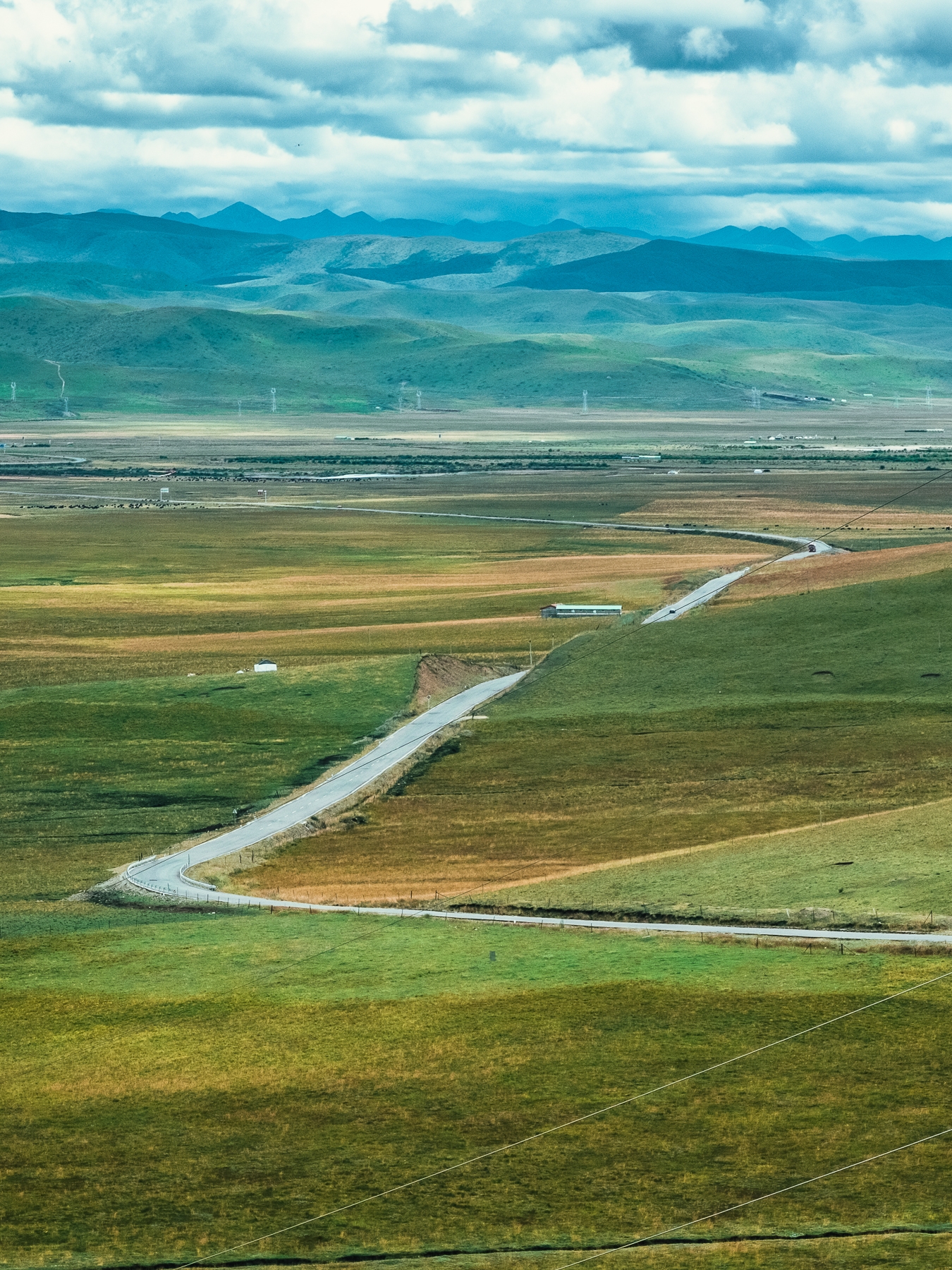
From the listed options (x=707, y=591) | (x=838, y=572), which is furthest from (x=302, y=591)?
(x=838, y=572)

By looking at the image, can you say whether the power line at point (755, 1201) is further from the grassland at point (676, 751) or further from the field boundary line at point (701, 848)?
the field boundary line at point (701, 848)

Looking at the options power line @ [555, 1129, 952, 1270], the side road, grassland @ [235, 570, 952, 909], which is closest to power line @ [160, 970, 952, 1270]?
power line @ [555, 1129, 952, 1270]

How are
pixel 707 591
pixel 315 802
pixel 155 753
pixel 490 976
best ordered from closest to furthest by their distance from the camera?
1. pixel 490 976
2. pixel 315 802
3. pixel 155 753
4. pixel 707 591

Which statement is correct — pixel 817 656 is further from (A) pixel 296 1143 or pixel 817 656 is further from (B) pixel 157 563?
(B) pixel 157 563

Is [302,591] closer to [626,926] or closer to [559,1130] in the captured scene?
[626,926]

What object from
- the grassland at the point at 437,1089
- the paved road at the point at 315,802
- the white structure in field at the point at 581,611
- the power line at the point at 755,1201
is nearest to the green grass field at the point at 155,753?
the paved road at the point at 315,802

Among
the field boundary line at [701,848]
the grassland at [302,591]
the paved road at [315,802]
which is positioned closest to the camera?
the field boundary line at [701,848]

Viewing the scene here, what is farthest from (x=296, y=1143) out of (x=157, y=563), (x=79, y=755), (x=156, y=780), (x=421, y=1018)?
(x=157, y=563)
